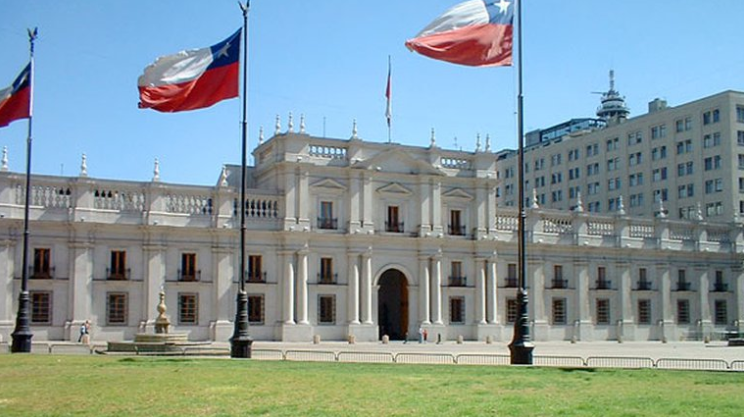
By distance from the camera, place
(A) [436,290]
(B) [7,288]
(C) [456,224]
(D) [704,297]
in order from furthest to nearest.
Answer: (D) [704,297], (C) [456,224], (A) [436,290], (B) [7,288]

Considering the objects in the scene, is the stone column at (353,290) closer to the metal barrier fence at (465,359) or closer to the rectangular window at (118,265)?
the rectangular window at (118,265)

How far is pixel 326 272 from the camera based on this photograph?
221 feet

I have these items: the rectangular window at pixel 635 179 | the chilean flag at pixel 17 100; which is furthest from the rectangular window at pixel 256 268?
the rectangular window at pixel 635 179

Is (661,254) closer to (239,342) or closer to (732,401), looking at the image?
(239,342)

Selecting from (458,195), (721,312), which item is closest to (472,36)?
(458,195)

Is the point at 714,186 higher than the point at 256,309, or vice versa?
the point at 714,186

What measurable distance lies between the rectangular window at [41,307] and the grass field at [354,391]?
2904cm

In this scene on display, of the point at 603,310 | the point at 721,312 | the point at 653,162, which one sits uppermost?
the point at 653,162

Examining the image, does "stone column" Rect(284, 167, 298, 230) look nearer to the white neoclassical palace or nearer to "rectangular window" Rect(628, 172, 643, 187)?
the white neoclassical palace

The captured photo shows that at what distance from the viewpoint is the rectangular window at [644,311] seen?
79938mm

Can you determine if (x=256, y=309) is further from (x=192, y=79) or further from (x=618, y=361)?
(x=618, y=361)

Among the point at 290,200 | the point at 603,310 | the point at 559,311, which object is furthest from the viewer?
the point at 603,310

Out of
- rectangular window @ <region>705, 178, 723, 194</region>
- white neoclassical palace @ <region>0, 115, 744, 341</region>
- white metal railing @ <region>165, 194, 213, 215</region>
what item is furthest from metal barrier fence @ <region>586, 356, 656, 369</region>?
rectangular window @ <region>705, 178, 723, 194</region>

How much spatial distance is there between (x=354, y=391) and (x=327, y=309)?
45416 mm
